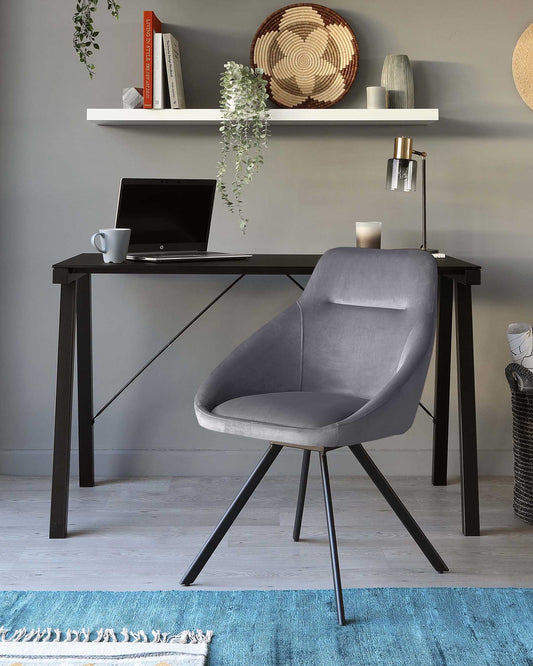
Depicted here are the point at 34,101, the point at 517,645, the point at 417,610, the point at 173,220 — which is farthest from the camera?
the point at 34,101

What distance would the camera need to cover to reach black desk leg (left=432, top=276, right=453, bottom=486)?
9.66ft

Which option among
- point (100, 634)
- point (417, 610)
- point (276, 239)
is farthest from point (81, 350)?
point (417, 610)

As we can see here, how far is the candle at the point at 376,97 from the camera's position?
2.88 metres

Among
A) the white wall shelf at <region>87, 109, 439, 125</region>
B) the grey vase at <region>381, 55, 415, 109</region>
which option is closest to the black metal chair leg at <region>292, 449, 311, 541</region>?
the white wall shelf at <region>87, 109, 439, 125</region>

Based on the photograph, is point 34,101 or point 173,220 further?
point 34,101

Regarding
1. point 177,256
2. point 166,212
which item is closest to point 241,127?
point 166,212

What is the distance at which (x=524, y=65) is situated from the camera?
299cm

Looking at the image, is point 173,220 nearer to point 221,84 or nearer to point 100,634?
point 221,84

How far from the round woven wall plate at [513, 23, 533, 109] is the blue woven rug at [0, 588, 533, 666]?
1765mm

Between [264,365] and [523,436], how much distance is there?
889mm

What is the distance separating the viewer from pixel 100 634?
1.88 m

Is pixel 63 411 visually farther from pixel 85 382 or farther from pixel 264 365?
pixel 264 365

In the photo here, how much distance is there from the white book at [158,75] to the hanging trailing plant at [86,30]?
0.52 feet

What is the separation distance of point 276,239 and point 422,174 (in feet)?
1.86
